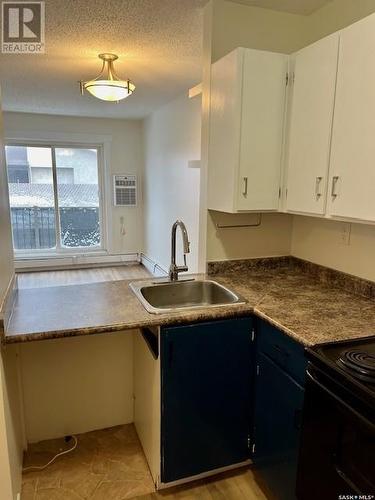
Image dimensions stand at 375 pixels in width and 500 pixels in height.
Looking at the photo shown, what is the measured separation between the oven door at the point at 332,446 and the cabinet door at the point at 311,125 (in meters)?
0.92

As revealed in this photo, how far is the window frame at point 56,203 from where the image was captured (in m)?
6.20

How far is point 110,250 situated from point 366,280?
5.38m

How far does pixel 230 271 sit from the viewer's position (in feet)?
7.86

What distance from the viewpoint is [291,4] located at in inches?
83.5

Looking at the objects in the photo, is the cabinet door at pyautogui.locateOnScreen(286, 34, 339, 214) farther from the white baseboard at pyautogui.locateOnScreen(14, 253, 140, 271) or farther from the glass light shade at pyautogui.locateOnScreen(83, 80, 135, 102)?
the white baseboard at pyautogui.locateOnScreen(14, 253, 140, 271)

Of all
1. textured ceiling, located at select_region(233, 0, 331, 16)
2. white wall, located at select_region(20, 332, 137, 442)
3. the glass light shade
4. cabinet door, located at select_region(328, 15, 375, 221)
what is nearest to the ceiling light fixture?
the glass light shade

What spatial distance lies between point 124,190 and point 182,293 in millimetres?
4792

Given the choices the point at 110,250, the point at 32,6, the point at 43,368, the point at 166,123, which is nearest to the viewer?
the point at 43,368

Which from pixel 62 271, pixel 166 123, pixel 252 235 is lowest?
pixel 62 271

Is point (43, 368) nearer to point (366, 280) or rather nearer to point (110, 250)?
point (366, 280)

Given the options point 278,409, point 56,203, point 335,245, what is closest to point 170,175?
point 56,203

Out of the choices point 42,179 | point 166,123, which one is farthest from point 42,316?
point 42,179

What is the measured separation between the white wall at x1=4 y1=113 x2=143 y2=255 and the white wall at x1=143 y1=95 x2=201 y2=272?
29cm

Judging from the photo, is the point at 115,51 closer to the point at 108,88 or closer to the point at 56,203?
the point at 108,88
